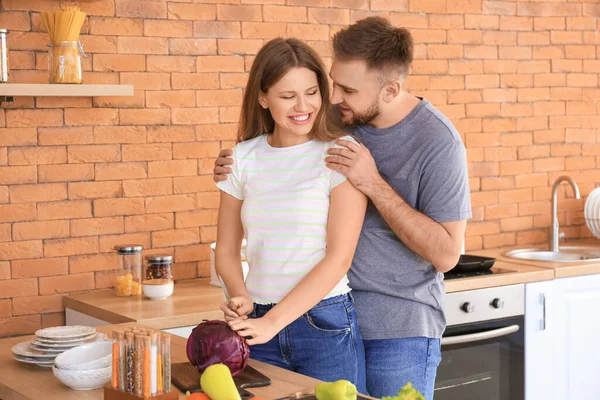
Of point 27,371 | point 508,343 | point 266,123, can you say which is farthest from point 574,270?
point 27,371

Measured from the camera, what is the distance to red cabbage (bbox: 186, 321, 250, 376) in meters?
2.27

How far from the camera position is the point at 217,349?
2270mm

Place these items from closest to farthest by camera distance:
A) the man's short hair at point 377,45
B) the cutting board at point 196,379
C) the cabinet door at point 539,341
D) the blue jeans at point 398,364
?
the cutting board at point 196,379
the blue jeans at point 398,364
the man's short hair at point 377,45
the cabinet door at point 539,341

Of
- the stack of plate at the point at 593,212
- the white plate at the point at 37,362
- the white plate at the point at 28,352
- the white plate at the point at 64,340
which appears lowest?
the white plate at the point at 37,362

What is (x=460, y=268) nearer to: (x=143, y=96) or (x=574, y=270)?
(x=574, y=270)

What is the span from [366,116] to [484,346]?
1.56 m

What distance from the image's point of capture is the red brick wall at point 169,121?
11.9ft

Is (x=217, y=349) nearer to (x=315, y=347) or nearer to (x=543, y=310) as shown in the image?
(x=315, y=347)

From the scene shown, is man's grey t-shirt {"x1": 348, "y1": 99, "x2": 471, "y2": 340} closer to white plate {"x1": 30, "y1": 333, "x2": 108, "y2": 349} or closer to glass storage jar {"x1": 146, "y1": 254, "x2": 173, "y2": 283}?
white plate {"x1": 30, "y1": 333, "x2": 108, "y2": 349}

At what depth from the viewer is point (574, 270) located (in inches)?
167

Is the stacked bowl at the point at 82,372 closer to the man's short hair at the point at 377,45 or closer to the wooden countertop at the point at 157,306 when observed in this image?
the wooden countertop at the point at 157,306

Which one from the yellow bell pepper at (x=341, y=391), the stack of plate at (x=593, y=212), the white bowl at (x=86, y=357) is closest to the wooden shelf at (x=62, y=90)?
the white bowl at (x=86, y=357)

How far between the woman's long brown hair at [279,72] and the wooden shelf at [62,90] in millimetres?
969

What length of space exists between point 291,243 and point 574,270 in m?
2.13
